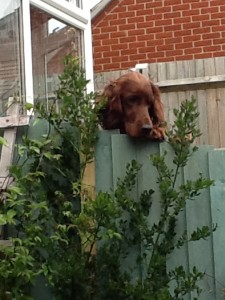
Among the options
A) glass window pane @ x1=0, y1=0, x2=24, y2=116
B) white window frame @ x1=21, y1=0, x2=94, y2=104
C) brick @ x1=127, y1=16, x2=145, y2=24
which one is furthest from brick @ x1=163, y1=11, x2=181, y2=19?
glass window pane @ x1=0, y1=0, x2=24, y2=116

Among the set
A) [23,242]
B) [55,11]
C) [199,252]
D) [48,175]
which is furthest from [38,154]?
[55,11]

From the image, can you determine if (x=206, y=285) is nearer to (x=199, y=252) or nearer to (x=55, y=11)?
(x=199, y=252)

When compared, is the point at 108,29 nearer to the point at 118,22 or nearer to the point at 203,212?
the point at 118,22

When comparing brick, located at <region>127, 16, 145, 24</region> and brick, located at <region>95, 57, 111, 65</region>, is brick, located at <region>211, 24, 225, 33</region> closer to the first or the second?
brick, located at <region>127, 16, 145, 24</region>

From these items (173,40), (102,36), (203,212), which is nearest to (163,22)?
(173,40)

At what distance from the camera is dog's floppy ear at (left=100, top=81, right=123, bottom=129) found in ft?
15.5

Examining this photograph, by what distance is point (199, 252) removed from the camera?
14.9 feet

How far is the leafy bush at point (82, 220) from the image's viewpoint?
422cm

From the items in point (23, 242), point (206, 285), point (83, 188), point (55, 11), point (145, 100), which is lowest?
point (206, 285)

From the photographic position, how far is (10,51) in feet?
18.3

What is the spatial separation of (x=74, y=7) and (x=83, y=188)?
2.51m

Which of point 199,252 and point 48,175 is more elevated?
point 48,175

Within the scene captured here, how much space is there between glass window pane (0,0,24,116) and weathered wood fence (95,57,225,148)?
2.19 metres

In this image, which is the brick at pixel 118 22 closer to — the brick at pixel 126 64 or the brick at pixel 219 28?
the brick at pixel 126 64
